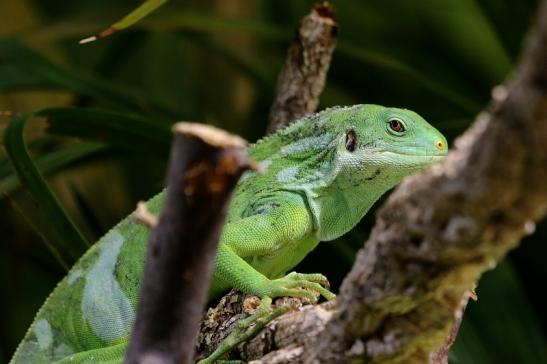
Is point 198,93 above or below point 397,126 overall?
below

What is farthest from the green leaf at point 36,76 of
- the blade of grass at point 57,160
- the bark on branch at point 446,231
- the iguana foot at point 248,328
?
the bark on branch at point 446,231

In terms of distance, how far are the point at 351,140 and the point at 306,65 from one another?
0.59m

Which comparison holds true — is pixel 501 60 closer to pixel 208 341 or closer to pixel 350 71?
pixel 350 71

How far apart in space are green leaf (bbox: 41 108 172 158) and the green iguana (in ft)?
1.51

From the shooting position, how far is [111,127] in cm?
332

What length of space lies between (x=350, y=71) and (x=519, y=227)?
3.95 metres

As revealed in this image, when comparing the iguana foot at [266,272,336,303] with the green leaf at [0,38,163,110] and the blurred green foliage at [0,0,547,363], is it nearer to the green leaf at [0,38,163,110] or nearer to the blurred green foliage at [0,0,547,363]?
the blurred green foliage at [0,0,547,363]

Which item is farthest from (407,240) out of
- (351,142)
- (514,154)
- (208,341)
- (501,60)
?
(501,60)

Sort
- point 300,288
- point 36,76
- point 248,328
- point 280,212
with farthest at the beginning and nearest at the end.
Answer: point 36,76 → point 280,212 → point 300,288 → point 248,328

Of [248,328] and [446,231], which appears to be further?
[248,328]

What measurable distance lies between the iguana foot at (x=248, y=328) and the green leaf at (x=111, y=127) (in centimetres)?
134

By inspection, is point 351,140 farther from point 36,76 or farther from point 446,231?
point 36,76

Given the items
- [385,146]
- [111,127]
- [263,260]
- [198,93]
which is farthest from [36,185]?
[198,93]

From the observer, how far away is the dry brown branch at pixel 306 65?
319 centimetres
